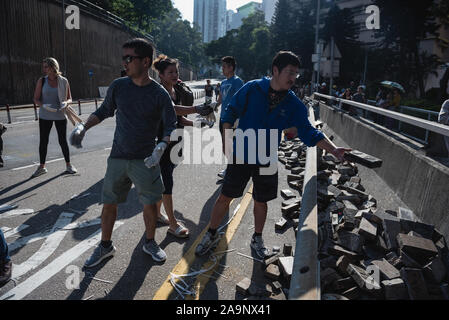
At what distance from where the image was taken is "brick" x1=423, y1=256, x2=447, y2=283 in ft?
10.1

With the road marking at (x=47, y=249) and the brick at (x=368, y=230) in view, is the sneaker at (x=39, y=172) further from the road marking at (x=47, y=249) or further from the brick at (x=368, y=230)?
the brick at (x=368, y=230)

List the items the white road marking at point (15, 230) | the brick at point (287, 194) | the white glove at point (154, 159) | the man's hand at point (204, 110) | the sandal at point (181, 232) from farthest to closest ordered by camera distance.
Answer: the brick at point (287, 194), the man's hand at point (204, 110), the sandal at point (181, 232), the white road marking at point (15, 230), the white glove at point (154, 159)

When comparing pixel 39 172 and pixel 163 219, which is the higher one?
pixel 39 172

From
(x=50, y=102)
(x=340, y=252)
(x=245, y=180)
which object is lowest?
(x=340, y=252)

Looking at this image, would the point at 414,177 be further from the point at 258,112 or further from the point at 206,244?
the point at 206,244

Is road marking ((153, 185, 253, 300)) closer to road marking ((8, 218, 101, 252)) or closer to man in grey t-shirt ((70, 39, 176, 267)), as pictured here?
man in grey t-shirt ((70, 39, 176, 267))

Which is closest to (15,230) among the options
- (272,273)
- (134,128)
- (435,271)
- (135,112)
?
(134,128)

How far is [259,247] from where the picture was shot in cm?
399

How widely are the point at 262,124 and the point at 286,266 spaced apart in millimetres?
1491

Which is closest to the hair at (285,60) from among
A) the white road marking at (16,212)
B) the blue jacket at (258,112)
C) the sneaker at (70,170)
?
the blue jacket at (258,112)

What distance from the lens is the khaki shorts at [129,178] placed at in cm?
349

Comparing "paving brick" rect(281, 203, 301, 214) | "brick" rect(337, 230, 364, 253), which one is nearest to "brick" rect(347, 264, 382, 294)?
"brick" rect(337, 230, 364, 253)

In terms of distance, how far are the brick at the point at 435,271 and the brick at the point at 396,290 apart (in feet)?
1.00

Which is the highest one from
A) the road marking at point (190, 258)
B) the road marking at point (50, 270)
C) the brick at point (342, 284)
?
the brick at point (342, 284)
